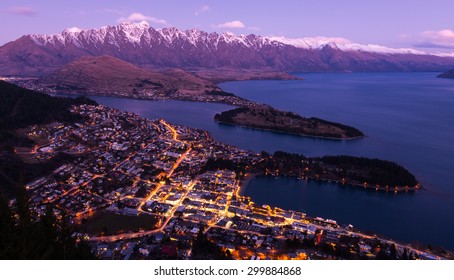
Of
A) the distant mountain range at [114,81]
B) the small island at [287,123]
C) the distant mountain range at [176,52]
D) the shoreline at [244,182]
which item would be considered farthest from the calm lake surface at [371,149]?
the distant mountain range at [176,52]

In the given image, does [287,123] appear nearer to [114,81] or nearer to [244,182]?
[244,182]

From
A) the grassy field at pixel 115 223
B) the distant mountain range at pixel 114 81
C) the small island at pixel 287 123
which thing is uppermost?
the distant mountain range at pixel 114 81

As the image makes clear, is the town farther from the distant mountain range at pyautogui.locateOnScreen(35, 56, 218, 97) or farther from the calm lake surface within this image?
the distant mountain range at pyautogui.locateOnScreen(35, 56, 218, 97)

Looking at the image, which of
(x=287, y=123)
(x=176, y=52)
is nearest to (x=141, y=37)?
(x=176, y=52)

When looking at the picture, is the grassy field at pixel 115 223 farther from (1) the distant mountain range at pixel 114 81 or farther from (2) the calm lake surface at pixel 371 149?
(1) the distant mountain range at pixel 114 81

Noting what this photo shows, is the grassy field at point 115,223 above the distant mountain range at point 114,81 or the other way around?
the other way around

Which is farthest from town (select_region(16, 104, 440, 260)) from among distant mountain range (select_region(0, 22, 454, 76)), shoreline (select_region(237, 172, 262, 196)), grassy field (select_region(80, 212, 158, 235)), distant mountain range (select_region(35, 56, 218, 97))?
distant mountain range (select_region(0, 22, 454, 76))
